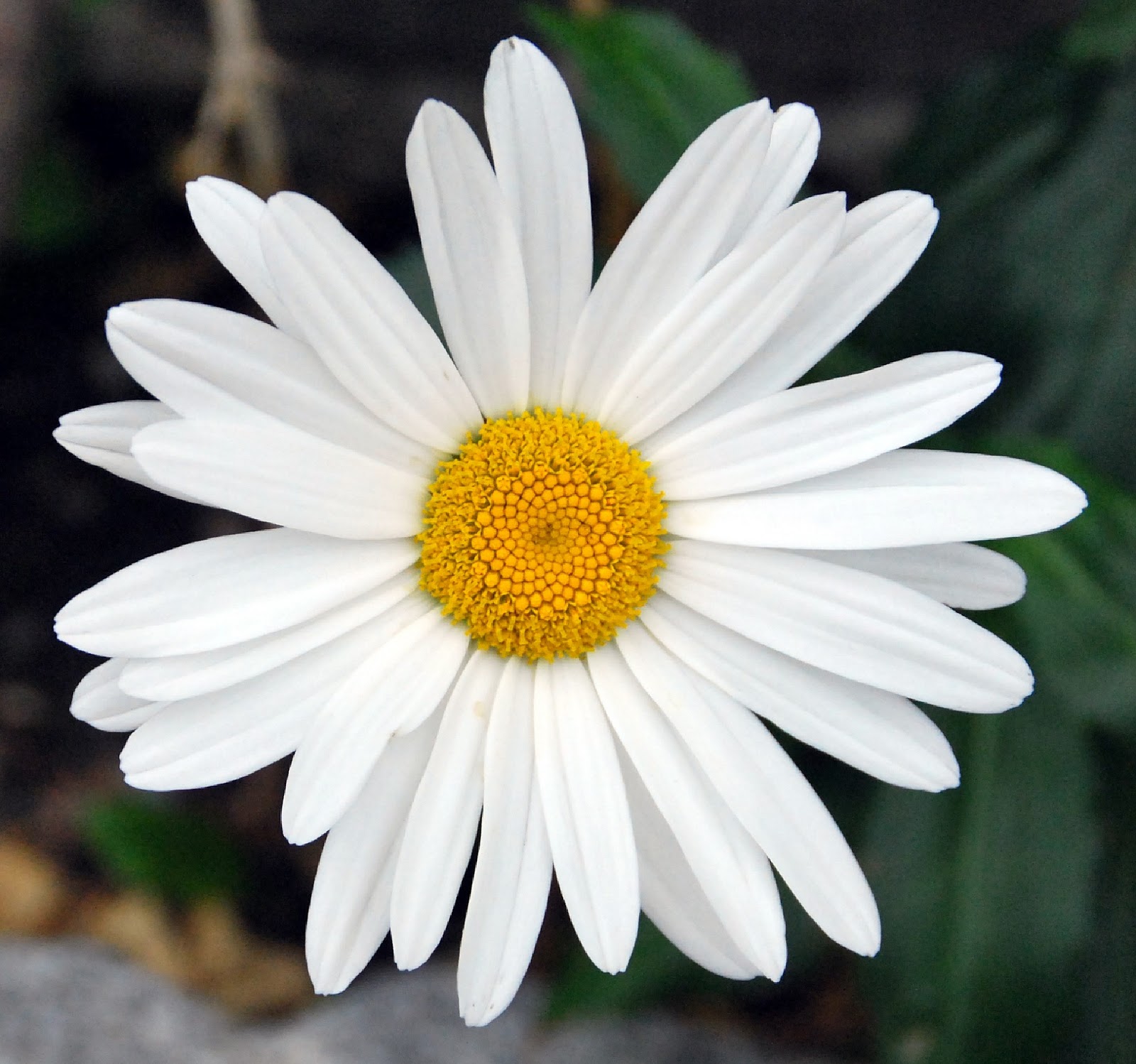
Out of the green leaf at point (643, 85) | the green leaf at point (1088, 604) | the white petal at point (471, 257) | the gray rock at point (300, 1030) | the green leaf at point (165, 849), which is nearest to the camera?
the white petal at point (471, 257)

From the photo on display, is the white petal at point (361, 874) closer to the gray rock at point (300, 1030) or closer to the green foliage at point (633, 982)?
the green foliage at point (633, 982)

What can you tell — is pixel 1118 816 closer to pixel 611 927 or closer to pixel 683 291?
pixel 611 927

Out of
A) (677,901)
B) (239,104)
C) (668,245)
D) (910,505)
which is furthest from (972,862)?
(239,104)

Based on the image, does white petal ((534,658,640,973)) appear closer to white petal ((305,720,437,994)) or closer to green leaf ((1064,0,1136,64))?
white petal ((305,720,437,994))

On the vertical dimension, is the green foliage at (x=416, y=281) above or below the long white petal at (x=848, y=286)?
above

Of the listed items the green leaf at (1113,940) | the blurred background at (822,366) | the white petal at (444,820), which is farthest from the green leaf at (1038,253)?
the white petal at (444,820)

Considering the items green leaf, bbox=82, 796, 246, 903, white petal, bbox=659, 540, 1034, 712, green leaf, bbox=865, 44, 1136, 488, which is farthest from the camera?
green leaf, bbox=82, 796, 246, 903

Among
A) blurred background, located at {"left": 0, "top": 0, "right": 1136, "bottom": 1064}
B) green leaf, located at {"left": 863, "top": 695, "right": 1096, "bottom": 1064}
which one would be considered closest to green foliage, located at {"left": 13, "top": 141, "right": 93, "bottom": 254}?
blurred background, located at {"left": 0, "top": 0, "right": 1136, "bottom": 1064}
